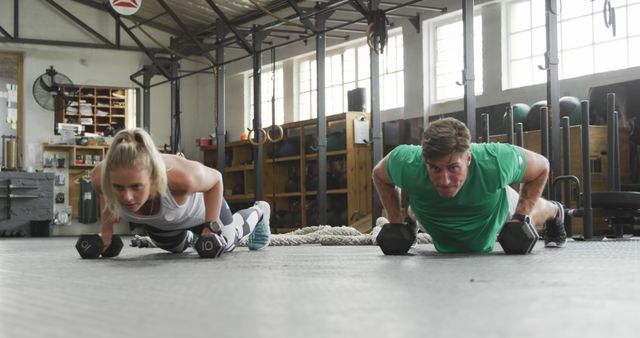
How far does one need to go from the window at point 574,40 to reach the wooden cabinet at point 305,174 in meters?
2.24

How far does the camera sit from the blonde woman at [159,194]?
283 cm

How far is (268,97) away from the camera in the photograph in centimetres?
1302

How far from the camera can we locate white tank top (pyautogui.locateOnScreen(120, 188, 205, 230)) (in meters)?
3.17

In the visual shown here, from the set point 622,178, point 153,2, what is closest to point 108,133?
point 153,2

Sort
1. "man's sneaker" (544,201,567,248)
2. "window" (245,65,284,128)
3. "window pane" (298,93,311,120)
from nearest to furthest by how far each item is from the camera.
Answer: "man's sneaker" (544,201,567,248) → "window pane" (298,93,311,120) → "window" (245,65,284,128)

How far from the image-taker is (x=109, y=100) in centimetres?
1403

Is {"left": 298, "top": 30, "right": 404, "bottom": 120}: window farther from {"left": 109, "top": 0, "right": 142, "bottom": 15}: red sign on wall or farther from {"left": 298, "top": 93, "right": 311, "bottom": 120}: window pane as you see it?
{"left": 109, "top": 0, "right": 142, "bottom": 15}: red sign on wall

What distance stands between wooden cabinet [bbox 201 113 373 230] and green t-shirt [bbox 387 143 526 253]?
20.7 ft

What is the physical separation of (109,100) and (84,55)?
879 mm

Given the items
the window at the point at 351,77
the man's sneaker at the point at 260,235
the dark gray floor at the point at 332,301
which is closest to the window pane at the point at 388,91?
the window at the point at 351,77

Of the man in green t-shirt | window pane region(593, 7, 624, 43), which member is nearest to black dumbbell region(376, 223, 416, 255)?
the man in green t-shirt

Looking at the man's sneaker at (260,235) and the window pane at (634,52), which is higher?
the window pane at (634,52)

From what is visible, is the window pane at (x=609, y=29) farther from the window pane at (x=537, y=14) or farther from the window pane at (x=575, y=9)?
the window pane at (x=537, y=14)

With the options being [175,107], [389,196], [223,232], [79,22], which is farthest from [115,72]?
[389,196]
